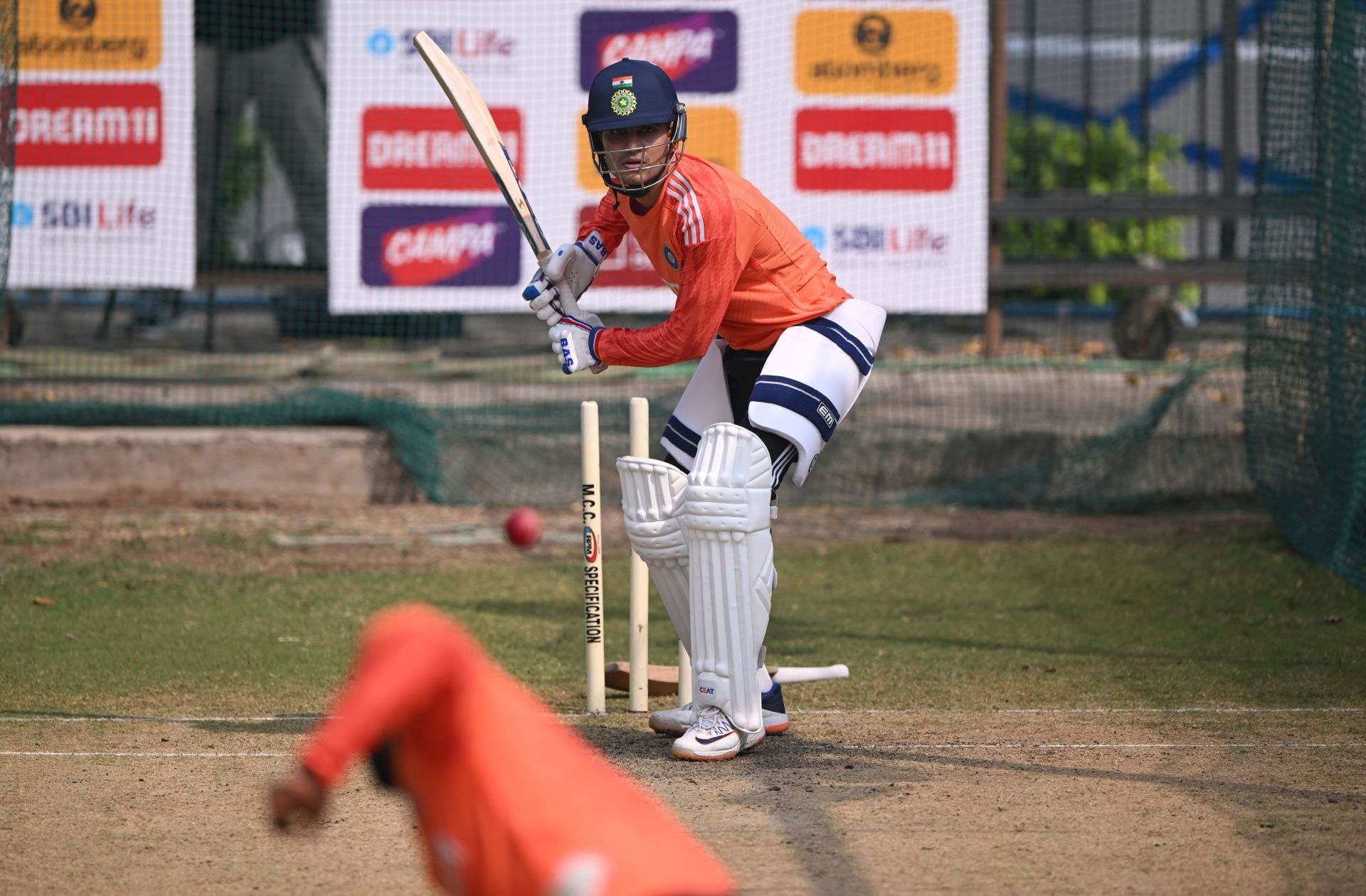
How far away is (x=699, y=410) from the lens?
5098 millimetres

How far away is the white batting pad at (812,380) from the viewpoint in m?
4.76

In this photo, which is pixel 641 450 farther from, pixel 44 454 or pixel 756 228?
pixel 44 454

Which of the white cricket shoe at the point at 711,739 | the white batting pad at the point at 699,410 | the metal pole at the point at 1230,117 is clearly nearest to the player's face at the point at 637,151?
the white batting pad at the point at 699,410

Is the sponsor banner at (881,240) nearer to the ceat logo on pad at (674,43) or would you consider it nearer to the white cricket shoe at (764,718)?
the ceat logo on pad at (674,43)

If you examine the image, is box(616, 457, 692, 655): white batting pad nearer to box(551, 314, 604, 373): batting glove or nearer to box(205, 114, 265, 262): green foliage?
box(551, 314, 604, 373): batting glove

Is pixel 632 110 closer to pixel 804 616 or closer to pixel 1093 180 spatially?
pixel 804 616

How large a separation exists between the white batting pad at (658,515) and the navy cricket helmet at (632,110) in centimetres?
88

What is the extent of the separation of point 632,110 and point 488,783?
2.80 meters

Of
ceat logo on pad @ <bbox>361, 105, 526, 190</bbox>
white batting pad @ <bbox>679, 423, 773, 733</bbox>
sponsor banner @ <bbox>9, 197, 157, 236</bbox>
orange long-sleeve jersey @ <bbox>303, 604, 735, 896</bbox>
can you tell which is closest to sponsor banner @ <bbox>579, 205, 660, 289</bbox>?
ceat logo on pad @ <bbox>361, 105, 526, 190</bbox>

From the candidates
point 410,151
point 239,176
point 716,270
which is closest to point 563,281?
point 716,270

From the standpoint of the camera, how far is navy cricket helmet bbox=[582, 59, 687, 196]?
15.2 feet

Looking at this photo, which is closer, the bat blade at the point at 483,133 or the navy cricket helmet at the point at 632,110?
the navy cricket helmet at the point at 632,110

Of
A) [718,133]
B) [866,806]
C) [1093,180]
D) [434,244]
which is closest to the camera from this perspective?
[866,806]

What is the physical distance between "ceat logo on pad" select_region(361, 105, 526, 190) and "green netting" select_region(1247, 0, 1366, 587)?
5086 millimetres
